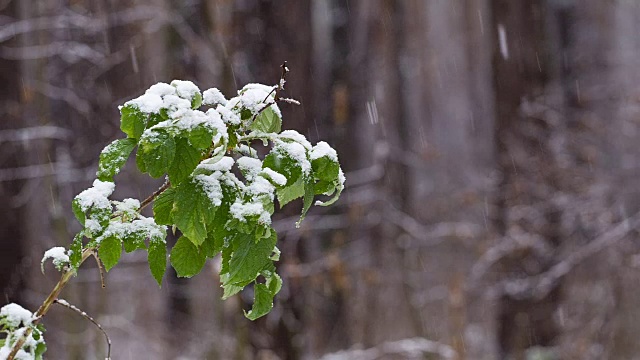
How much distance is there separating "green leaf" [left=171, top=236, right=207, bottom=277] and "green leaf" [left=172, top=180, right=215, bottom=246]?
91 mm

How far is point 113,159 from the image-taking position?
130cm

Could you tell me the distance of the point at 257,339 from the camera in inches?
191

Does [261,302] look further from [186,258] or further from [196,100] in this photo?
[196,100]

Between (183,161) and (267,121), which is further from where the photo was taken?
(267,121)

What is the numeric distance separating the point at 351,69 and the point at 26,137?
2970mm

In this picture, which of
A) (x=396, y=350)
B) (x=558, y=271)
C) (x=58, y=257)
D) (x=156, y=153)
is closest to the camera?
(x=156, y=153)

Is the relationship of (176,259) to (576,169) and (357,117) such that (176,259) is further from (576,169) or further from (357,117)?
(576,169)

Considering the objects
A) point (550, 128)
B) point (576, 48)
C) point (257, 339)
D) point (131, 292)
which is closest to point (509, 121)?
point (550, 128)

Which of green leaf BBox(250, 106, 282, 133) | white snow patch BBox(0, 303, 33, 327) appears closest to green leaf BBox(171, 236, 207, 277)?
green leaf BBox(250, 106, 282, 133)

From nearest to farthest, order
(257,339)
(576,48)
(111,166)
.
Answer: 1. (111,166)
2. (257,339)
3. (576,48)

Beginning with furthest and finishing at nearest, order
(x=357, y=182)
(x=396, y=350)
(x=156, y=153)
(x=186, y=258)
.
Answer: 1. (x=357, y=182)
2. (x=396, y=350)
3. (x=186, y=258)
4. (x=156, y=153)

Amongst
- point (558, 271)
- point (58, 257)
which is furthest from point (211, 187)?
point (558, 271)

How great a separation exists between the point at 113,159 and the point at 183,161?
15 cm

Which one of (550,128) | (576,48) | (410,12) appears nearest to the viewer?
(550,128)
